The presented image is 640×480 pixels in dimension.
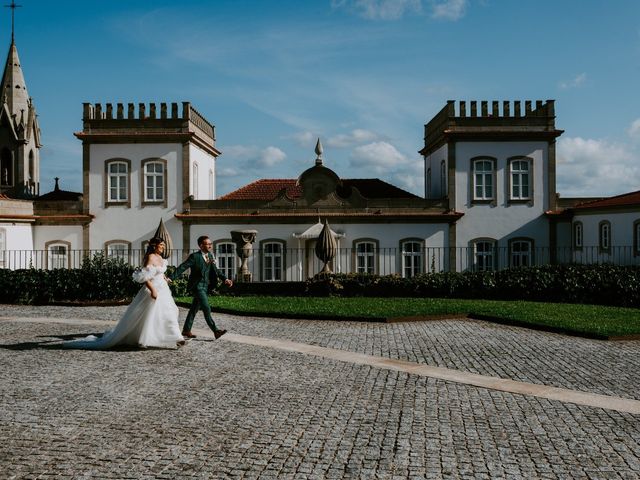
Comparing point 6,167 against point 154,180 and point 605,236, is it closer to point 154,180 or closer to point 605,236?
point 154,180

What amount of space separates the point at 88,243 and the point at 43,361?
21763 millimetres

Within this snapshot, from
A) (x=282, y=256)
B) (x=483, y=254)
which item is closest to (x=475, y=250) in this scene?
(x=483, y=254)

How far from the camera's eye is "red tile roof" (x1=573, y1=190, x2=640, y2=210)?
89.7 ft

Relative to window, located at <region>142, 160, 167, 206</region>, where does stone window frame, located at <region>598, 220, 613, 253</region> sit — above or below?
below

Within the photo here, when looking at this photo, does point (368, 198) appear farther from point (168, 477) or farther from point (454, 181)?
point (168, 477)

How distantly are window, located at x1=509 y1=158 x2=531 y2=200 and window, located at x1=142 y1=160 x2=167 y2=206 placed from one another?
50.0ft

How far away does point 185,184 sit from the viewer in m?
32.0

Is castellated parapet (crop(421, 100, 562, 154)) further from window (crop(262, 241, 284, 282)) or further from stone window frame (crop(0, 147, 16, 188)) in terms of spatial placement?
stone window frame (crop(0, 147, 16, 188))

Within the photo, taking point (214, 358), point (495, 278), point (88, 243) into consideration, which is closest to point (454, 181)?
point (495, 278)

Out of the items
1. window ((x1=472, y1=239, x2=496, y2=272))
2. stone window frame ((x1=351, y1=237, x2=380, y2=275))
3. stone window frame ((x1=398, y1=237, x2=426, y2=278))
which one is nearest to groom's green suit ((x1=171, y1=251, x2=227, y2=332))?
stone window frame ((x1=351, y1=237, x2=380, y2=275))

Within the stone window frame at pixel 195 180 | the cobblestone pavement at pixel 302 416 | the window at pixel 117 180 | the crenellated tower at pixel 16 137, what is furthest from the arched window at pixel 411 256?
the crenellated tower at pixel 16 137

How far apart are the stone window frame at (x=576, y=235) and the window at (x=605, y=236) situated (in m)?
1.56

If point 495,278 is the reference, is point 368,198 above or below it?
above

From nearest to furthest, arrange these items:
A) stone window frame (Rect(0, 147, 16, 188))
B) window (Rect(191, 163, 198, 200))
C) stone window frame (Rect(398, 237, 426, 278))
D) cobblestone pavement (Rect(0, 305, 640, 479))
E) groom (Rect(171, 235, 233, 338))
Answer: cobblestone pavement (Rect(0, 305, 640, 479)), groom (Rect(171, 235, 233, 338)), stone window frame (Rect(398, 237, 426, 278)), window (Rect(191, 163, 198, 200)), stone window frame (Rect(0, 147, 16, 188))
